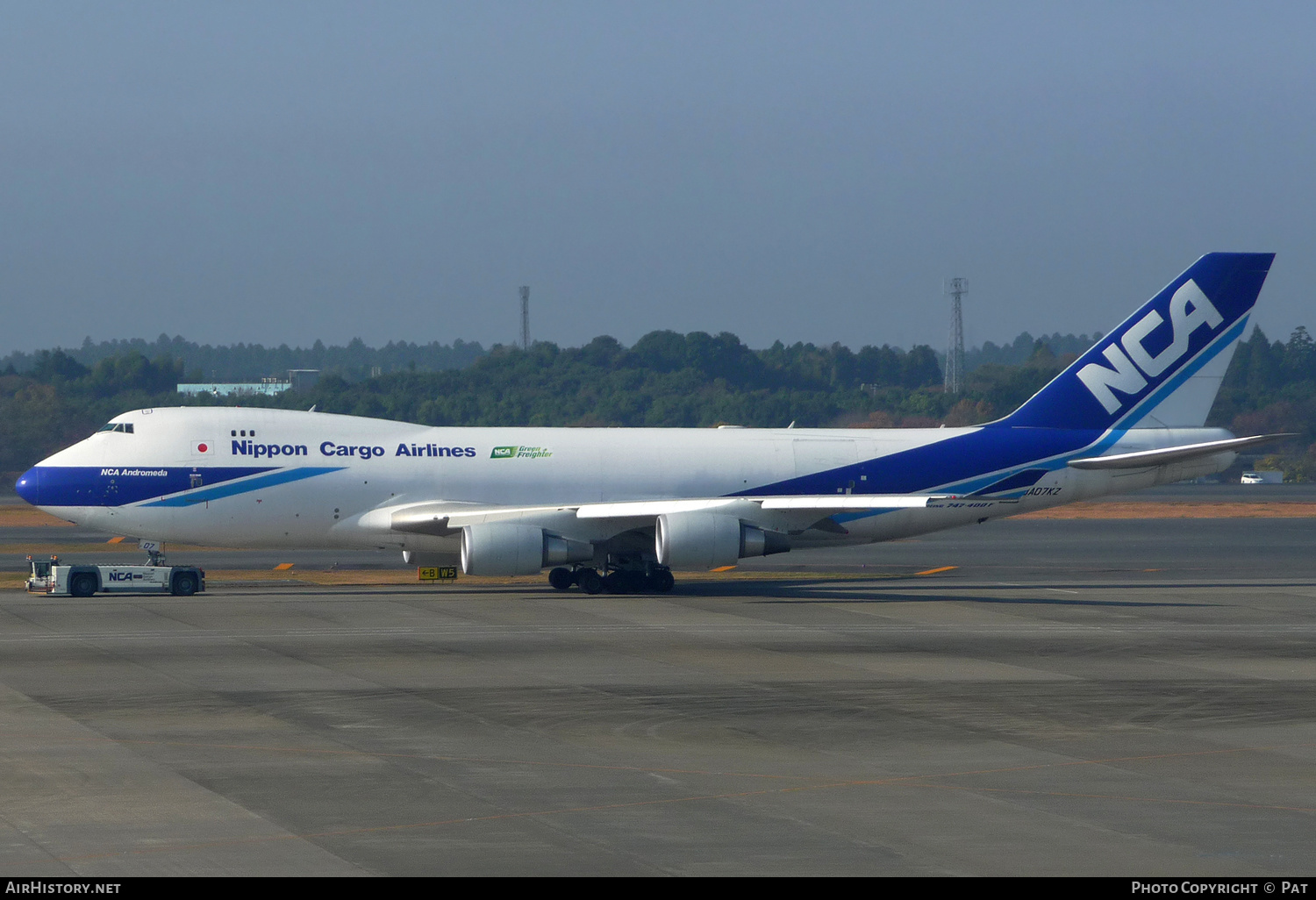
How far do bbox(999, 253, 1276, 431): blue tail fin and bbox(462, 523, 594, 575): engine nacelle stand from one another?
17.0 meters

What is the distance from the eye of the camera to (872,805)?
18.0m

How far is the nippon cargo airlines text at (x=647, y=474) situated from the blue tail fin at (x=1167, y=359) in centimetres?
6

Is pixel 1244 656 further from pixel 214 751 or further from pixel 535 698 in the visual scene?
pixel 214 751

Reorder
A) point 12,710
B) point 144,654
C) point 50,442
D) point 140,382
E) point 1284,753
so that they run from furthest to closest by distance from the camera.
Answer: point 140,382, point 50,442, point 144,654, point 12,710, point 1284,753

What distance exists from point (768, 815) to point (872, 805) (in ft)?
4.77

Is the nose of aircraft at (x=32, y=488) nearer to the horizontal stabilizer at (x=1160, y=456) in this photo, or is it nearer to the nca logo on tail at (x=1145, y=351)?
the horizontal stabilizer at (x=1160, y=456)

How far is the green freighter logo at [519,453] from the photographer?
4556cm

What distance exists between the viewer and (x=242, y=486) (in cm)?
4356

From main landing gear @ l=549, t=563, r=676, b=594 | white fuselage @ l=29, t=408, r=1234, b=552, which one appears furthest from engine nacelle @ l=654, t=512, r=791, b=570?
main landing gear @ l=549, t=563, r=676, b=594

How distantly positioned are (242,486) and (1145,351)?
96.8 feet

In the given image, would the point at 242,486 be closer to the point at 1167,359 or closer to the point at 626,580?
the point at 626,580

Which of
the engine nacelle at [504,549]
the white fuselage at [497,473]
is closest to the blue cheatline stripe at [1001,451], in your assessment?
the white fuselage at [497,473]

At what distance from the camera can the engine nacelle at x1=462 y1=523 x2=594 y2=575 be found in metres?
41.9
